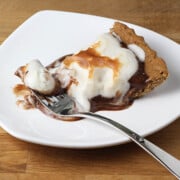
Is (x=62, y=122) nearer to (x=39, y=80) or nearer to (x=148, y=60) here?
(x=39, y=80)

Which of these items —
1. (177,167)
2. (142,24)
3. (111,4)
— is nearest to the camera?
(177,167)

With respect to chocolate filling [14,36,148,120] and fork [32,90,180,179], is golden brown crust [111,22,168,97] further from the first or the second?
fork [32,90,180,179]

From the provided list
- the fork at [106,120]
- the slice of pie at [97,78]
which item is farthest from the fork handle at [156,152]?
the slice of pie at [97,78]

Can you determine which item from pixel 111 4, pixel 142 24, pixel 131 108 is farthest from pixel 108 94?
pixel 111 4

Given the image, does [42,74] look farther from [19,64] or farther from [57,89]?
[19,64]

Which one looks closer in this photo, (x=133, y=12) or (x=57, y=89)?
(x=57, y=89)

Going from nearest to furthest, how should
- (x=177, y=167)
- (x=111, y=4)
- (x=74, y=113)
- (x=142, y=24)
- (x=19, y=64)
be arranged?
1. (x=177, y=167)
2. (x=74, y=113)
3. (x=19, y=64)
4. (x=142, y=24)
5. (x=111, y=4)

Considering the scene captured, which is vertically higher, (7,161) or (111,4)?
(111,4)
